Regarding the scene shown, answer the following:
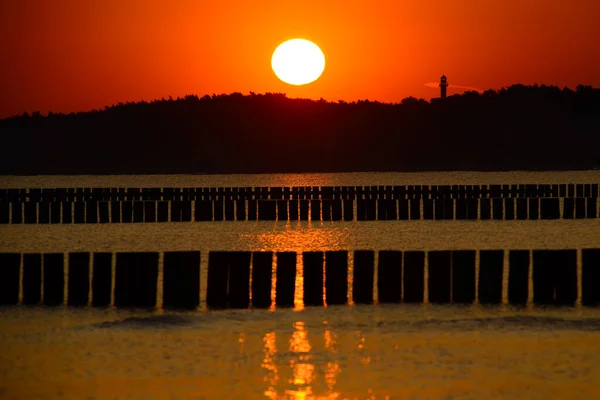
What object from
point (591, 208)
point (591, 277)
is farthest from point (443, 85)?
point (591, 277)

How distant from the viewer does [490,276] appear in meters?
17.1

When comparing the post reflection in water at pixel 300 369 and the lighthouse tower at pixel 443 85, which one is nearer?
the post reflection in water at pixel 300 369

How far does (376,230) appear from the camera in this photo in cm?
3541

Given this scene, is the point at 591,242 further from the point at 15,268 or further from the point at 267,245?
the point at 15,268

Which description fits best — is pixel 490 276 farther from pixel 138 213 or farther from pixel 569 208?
pixel 138 213

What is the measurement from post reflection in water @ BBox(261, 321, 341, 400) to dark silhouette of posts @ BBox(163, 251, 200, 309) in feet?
7.04

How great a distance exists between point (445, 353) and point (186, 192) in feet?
101

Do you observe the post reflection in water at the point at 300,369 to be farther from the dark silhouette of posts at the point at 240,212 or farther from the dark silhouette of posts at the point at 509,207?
the dark silhouette of posts at the point at 509,207

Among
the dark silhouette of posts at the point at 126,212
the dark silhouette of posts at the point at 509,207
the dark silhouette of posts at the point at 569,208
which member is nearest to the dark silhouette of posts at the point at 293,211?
the dark silhouette of posts at the point at 126,212

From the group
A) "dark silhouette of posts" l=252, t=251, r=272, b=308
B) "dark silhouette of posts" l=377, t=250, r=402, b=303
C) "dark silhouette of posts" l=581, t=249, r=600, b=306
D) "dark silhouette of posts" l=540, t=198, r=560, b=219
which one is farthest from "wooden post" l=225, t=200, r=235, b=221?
"dark silhouette of posts" l=581, t=249, r=600, b=306

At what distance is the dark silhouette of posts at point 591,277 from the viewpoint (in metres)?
17.2

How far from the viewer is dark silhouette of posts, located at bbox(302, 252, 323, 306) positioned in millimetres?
16719

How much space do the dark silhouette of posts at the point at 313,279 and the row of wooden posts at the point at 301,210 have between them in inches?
849

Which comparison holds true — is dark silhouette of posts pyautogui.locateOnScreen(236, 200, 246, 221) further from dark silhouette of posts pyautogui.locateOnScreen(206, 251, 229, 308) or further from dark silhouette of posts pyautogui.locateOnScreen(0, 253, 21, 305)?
dark silhouette of posts pyautogui.locateOnScreen(206, 251, 229, 308)
